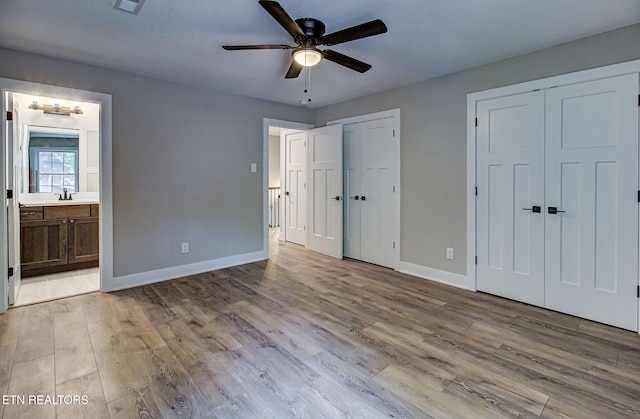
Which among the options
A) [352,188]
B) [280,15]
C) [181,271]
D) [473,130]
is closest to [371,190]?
[352,188]

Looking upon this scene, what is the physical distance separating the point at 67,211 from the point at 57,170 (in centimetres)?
87

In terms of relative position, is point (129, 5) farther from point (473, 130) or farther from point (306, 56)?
point (473, 130)

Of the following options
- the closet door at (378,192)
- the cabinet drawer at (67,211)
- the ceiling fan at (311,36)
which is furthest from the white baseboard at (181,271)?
the ceiling fan at (311,36)

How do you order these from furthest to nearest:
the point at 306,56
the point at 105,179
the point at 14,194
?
1. the point at 105,179
2. the point at 14,194
3. the point at 306,56

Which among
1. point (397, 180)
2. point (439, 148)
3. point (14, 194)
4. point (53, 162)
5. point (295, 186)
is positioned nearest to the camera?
point (14, 194)

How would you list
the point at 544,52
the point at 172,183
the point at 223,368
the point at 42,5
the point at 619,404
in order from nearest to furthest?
the point at 619,404 → the point at 223,368 → the point at 42,5 → the point at 544,52 → the point at 172,183

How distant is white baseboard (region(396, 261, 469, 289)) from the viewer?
137 inches

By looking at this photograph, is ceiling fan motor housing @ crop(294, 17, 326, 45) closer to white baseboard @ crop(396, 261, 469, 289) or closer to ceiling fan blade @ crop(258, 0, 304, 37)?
ceiling fan blade @ crop(258, 0, 304, 37)

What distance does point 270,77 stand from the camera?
3.56 m

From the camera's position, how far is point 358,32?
2029 mm

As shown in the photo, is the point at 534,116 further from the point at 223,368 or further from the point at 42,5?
the point at 42,5

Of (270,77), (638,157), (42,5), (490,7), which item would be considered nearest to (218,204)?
(270,77)

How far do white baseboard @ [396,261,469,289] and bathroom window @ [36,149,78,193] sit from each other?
4772mm

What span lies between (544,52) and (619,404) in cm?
277
